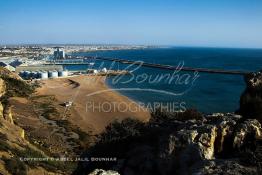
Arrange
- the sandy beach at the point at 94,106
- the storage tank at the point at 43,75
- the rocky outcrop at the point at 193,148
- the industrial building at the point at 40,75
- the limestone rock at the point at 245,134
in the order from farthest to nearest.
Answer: the industrial building at the point at 40,75 → the storage tank at the point at 43,75 → the sandy beach at the point at 94,106 → the limestone rock at the point at 245,134 → the rocky outcrop at the point at 193,148

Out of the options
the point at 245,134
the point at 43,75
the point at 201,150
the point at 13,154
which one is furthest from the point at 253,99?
the point at 43,75

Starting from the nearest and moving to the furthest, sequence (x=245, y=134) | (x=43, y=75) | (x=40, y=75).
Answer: (x=245, y=134)
(x=43, y=75)
(x=40, y=75)

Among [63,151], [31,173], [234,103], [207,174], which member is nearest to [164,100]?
[234,103]

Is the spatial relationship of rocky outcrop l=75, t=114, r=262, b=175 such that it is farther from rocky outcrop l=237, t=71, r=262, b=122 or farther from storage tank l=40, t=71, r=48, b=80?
storage tank l=40, t=71, r=48, b=80

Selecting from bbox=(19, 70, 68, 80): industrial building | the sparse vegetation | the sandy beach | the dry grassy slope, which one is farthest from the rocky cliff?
bbox=(19, 70, 68, 80): industrial building

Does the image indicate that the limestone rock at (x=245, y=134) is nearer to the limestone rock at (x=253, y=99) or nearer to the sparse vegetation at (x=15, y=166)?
the limestone rock at (x=253, y=99)

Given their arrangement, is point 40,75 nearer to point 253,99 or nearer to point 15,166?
point 15,166

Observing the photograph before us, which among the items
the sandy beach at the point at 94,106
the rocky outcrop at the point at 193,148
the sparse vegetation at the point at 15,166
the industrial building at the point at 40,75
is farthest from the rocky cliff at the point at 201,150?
the industrial building at the point at 40,75
